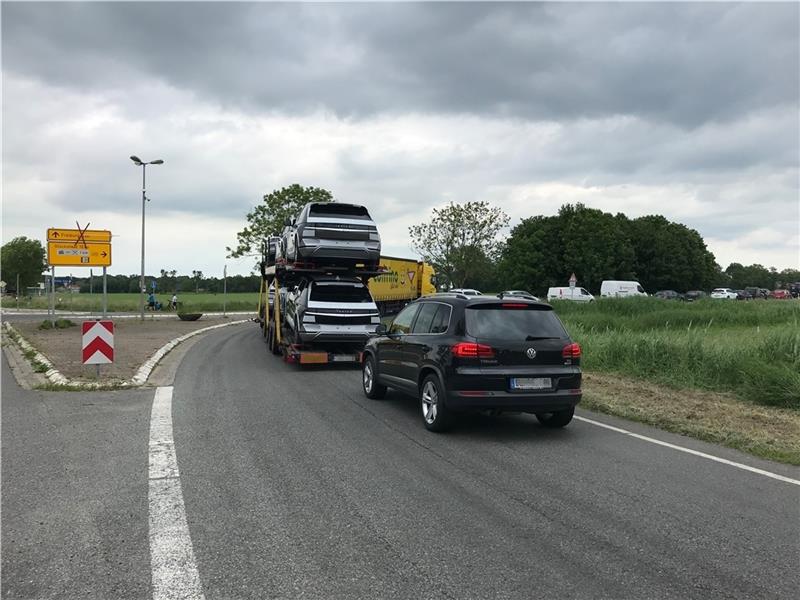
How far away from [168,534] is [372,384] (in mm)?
5838

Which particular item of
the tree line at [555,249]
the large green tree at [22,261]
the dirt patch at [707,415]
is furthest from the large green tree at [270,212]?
the large green tree at [22,261]

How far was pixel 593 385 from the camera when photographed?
11.4 metres

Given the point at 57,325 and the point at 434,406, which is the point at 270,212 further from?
the point at 434,406

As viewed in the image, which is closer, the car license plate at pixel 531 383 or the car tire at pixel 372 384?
the car license plate at pixel 531 383

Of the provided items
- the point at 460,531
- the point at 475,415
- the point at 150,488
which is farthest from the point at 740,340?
the point at 150,488

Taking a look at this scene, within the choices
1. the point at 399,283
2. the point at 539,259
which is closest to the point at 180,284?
the point at 539,259

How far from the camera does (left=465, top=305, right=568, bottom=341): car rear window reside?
7.48 meters

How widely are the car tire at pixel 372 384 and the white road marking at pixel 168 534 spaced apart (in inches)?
144

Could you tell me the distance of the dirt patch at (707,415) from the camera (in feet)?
23.8

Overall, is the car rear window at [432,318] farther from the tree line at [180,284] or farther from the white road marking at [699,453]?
the tree line at [180,284]

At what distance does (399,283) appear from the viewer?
38000mm

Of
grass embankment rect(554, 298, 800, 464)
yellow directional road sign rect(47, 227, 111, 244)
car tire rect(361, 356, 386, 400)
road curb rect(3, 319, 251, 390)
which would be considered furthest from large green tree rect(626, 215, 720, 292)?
car tire rect(361, 356, 386, 400)

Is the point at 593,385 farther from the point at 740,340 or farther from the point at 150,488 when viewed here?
the point at 150,488

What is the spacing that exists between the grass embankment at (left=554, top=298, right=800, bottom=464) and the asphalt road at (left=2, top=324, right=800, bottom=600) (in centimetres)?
72
